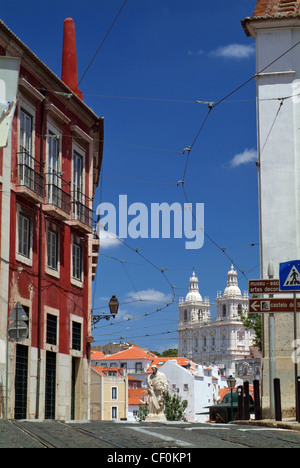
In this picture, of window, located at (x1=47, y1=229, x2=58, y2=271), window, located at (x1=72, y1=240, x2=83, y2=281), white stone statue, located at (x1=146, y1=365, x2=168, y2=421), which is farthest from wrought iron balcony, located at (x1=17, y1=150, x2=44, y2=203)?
white stone statue, located at (x1=146, y1=365, x2=168, y2=421)

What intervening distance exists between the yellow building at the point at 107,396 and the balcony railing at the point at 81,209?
207 ft

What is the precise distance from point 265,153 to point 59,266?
6.80 meters

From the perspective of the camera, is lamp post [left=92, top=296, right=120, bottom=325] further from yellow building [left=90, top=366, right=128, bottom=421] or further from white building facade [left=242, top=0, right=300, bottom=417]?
yellow building [left=90, top=366, right=128, bottom=421]

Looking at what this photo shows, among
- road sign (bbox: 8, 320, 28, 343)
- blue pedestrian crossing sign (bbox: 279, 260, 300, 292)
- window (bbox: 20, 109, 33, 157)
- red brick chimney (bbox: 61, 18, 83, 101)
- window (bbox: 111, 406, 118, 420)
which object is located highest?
red brick chimney (bbox: 61, 18, 83, 101)

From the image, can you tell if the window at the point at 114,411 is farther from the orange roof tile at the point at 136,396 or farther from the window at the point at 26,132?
the window at the point at 26,132

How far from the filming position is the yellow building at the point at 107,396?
89.4m

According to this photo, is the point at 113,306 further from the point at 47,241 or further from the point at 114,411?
the point at 114,411

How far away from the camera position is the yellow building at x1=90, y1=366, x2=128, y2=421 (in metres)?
89.4

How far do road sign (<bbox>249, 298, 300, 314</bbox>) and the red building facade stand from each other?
19.3ft

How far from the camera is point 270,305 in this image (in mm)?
20312

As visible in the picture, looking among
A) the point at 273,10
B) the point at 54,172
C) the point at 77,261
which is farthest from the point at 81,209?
the point at 273,10

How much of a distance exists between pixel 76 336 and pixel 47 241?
3490mm

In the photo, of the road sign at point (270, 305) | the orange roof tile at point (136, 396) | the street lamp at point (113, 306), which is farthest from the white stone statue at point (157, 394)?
the orange roof tile at point (136, 396)
